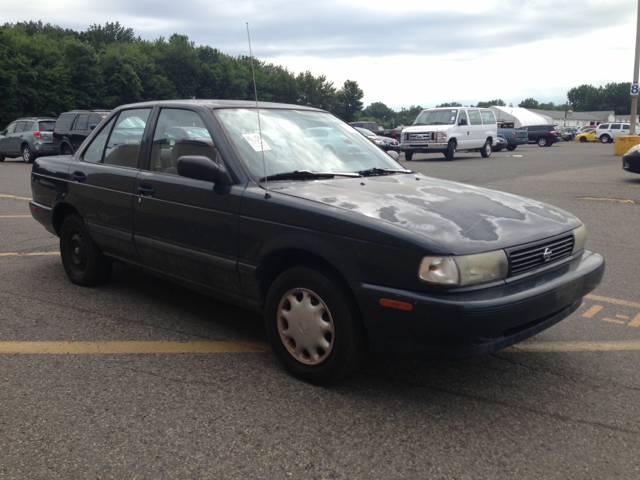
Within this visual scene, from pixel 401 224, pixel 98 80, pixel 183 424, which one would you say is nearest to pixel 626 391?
pixel 401 224

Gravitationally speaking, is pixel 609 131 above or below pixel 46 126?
below

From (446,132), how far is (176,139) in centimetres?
1944

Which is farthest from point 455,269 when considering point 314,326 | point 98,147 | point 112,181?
point 98,147

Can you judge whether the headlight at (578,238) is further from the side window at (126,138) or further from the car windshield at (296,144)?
the side window at (126,138)

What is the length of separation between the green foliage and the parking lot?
174ft

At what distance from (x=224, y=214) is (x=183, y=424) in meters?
1.27

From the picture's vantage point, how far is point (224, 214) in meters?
3.52

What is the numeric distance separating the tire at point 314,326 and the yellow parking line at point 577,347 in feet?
4.13

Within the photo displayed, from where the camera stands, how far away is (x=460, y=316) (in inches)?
103

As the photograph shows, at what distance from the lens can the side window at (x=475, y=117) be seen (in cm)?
2344

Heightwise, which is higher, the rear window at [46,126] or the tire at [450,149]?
the rear window at [46,126]

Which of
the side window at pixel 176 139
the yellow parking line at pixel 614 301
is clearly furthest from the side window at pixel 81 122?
the yellow parking line at pixel 614 301

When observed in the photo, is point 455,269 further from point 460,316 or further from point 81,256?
point 81,256

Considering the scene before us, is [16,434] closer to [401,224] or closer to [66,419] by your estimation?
[66,419]
